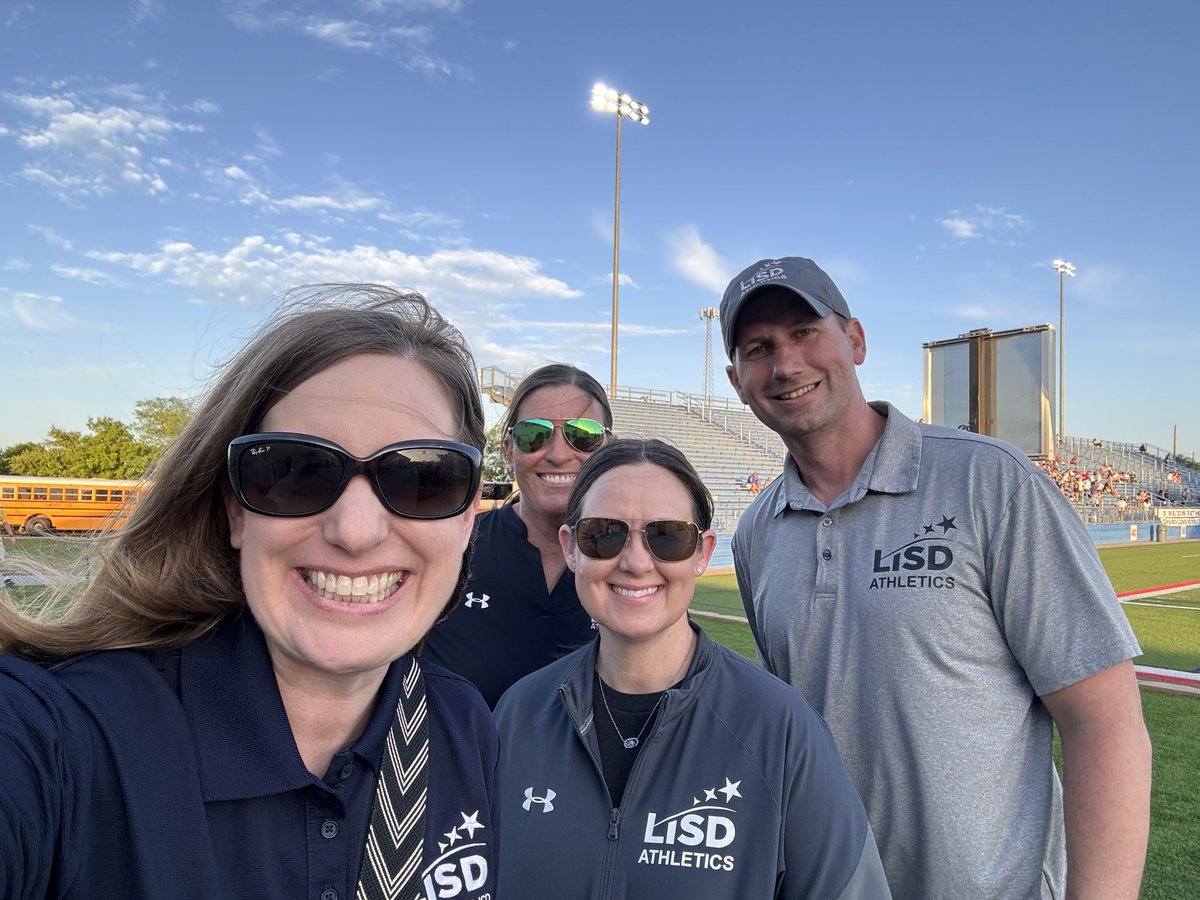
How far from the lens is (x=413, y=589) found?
1.42 m

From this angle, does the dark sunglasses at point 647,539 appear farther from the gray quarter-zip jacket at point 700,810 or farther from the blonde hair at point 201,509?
the blonde hair at point 201,509

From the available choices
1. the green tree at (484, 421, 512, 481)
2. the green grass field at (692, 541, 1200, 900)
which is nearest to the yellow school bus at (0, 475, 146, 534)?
the green tree at (484, 421, 512, 481)

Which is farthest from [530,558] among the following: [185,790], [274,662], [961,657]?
[185,790]

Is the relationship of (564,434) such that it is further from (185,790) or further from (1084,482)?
(1084,482)

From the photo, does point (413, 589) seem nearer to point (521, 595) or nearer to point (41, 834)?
point (41, 834)

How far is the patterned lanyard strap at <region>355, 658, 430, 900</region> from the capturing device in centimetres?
131

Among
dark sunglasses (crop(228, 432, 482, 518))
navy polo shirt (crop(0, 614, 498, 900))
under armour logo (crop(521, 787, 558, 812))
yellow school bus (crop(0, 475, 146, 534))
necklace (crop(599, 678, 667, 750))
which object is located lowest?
yellow school bus (crop(0, 475, 146, 534))

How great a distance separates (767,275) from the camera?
2.64 metres

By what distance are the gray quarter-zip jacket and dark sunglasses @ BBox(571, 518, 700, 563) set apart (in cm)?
35

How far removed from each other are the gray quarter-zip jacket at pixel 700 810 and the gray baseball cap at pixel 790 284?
4.31 feet

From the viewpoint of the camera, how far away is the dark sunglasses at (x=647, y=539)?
7.17 ft

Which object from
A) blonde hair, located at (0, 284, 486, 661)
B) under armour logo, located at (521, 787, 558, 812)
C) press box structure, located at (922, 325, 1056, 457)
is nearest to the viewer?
blonde hair, located at (0, 284, 486, 661)

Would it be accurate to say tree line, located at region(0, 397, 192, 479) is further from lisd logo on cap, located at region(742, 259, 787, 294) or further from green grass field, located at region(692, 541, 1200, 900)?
lisd logo on cap, located at region(742, 259, 787, 294)

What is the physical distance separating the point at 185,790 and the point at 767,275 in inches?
89.0
